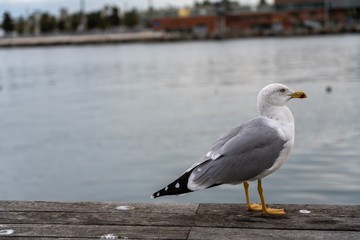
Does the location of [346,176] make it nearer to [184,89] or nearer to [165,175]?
[165,175]

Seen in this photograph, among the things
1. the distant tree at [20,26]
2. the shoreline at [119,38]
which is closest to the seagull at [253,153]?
the shoreline at [119,38]

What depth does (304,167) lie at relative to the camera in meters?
9.37

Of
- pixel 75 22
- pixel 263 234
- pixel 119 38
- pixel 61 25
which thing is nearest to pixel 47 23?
pixel 61 25

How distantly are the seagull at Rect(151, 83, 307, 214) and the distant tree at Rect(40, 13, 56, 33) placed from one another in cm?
13162

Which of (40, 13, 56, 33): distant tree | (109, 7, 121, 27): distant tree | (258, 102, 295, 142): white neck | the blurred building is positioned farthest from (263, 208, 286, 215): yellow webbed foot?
(40, 13, 56, 33): distant tree

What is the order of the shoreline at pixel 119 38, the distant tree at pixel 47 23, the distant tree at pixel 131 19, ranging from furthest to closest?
the distant tree at pixel 47 23
the distant tree at pixel 131 19
the shoreline at pixel 119 38

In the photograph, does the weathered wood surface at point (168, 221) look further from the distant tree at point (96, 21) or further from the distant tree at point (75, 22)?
the distant tree at point (75, 22)

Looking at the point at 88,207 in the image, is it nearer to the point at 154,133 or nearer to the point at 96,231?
→ the point at 96,231

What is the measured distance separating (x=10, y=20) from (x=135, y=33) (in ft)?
86.6

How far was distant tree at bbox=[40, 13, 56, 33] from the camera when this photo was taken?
130 metres

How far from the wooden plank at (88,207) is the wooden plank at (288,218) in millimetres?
111

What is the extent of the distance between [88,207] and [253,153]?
0.85 m

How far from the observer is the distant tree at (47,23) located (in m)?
130

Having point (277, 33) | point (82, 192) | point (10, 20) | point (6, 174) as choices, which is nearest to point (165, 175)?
point (82, 192)
